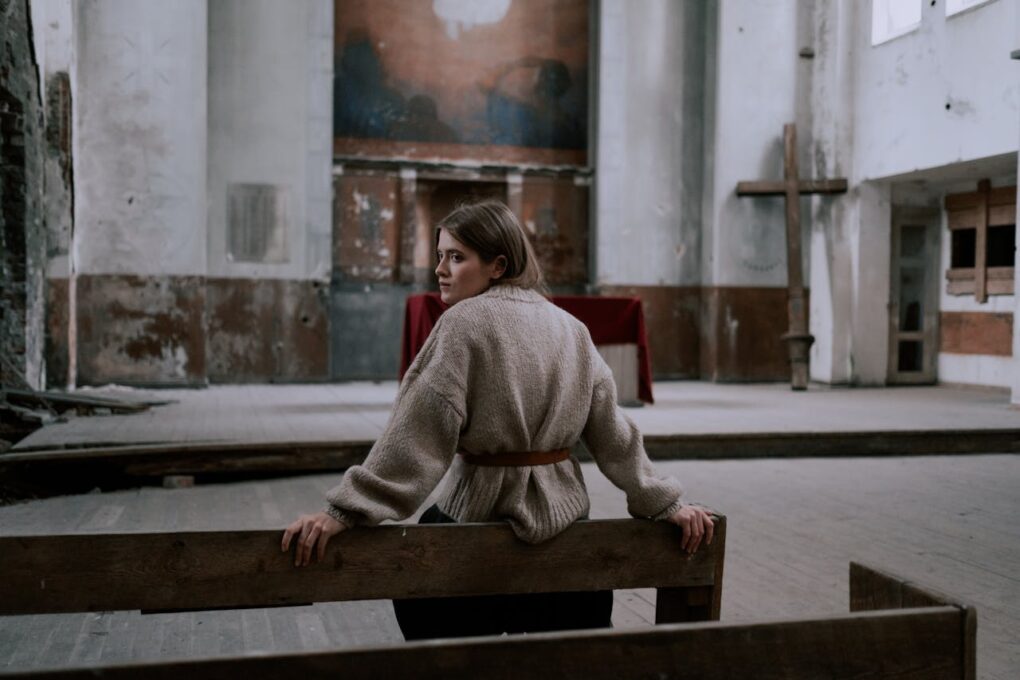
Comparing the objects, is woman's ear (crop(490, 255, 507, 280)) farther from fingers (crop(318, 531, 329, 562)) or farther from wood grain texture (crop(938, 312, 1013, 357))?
wood grain texture (crop(938, 312, 1013, 357))

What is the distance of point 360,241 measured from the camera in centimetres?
1196

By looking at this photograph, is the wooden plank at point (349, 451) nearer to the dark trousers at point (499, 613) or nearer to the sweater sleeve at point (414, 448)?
the dark trousers at point (499, 613)

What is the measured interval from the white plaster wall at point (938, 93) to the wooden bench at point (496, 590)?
877cm

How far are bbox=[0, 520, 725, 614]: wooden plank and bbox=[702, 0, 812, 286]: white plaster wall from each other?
34.8 feet

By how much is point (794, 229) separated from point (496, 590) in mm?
10502

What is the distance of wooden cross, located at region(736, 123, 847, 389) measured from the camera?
1144cm

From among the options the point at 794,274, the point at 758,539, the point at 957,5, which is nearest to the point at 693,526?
the point at 758,539

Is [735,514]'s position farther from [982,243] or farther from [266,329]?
[982,243]

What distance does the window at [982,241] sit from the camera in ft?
36.0

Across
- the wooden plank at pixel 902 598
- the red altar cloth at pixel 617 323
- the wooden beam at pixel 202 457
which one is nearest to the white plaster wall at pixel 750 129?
the red altar cloth at pixel 617 323

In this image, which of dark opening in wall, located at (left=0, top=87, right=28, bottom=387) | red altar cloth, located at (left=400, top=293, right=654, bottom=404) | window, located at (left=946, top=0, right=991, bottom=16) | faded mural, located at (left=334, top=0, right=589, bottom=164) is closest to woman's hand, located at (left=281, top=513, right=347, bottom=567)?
dark opening in wall, located at (left=0, top=87, right=28, bottom=387)

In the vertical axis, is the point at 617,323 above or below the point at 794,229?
below

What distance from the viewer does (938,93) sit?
1044cm

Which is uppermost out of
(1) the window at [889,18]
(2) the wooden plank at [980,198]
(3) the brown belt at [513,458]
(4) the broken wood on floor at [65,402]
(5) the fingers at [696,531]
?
(1) the window at [889,18]
